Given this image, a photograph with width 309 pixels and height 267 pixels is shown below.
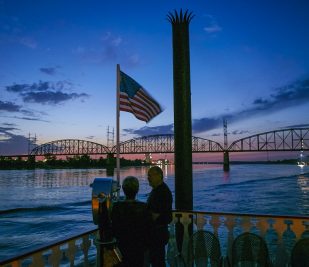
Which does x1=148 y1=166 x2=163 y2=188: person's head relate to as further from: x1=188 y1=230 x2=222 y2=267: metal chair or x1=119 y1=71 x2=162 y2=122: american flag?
x1=119 y1=71 x2=162 y2=122: american flag

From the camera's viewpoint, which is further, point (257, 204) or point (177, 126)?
point (257, 204)

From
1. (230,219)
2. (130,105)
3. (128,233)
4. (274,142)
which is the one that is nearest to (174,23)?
A: (130,105)

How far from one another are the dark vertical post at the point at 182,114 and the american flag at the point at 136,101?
0.68 meters

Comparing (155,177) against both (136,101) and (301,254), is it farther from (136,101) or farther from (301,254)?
(136,101)

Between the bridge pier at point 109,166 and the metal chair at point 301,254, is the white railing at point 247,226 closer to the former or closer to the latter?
the metal chair at point 301,254

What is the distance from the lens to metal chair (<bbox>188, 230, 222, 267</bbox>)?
4371 mm

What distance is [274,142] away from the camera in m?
152

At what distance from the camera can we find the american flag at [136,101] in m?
5.87

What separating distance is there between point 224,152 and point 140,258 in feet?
479

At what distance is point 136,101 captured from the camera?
20.3ft

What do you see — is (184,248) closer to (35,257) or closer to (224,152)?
(35,257)

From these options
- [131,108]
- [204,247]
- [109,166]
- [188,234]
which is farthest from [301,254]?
[109,166]

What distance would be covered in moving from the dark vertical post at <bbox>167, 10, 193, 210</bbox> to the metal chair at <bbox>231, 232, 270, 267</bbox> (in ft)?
5.18

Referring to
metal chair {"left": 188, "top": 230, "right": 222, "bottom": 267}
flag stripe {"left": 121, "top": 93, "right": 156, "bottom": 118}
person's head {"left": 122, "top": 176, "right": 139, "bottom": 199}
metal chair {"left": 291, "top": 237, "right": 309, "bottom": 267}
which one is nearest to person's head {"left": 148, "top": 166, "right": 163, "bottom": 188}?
person's head {"left": 122, "top": 176, "right": 139, "bottom": 199}
